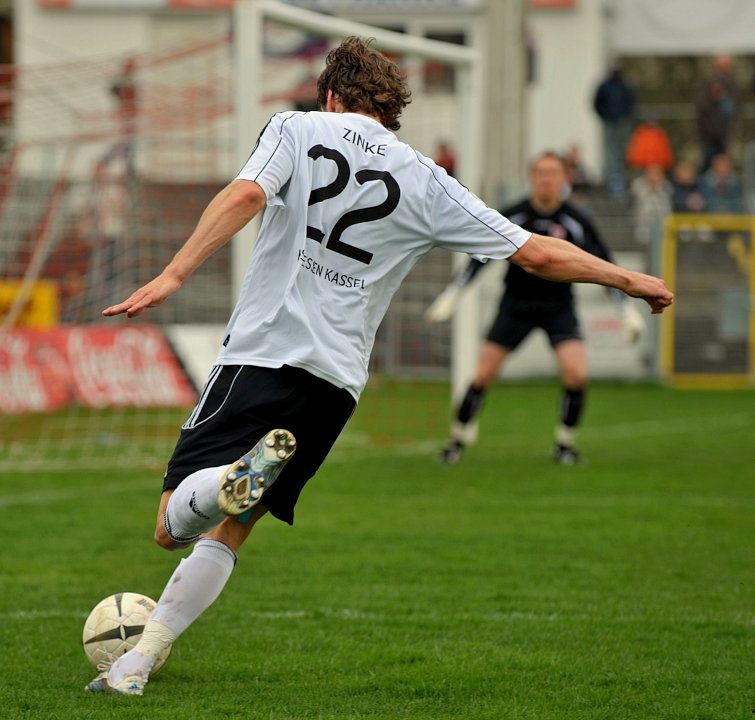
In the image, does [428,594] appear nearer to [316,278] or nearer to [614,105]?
[316,278]

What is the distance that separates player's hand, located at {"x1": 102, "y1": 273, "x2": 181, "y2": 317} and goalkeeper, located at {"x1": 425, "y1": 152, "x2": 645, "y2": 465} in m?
6.54

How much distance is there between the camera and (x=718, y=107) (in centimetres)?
2306

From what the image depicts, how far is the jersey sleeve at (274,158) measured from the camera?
4.20 meters

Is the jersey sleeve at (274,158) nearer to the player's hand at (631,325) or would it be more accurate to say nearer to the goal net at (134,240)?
the player's hand at (631,325)

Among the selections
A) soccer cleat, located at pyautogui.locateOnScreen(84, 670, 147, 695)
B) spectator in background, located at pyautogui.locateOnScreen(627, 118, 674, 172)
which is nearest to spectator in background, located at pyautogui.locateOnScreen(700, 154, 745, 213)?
spectator in background, located at pyautogui.locateOnScreen(627, 118, 674, 172)

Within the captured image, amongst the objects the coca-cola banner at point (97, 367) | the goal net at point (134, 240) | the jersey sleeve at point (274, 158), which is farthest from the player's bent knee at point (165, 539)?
the coca-cola banner at point (97, 367)

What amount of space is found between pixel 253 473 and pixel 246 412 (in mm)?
335

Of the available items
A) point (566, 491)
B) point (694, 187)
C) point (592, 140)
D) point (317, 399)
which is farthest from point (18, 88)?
point (592, 140)

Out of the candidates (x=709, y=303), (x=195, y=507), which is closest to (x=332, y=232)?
(x=195, y=507)

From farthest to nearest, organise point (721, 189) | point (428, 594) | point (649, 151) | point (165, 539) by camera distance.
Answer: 1. point (649, 151)
2. point (721, 189)
3. point (428, 594)
4. point (165, 539)

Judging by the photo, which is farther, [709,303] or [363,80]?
[709,303]

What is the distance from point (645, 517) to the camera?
8617 mm

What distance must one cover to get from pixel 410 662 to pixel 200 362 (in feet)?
29.5

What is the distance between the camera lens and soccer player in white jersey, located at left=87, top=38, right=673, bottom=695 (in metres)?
4.34
